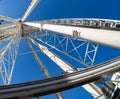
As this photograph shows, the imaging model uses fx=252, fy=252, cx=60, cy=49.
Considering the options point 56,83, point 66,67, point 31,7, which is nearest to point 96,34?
point 56,83

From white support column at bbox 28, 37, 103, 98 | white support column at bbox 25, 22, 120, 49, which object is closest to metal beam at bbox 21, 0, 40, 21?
white support column at bbox 28, 37, 103, 98

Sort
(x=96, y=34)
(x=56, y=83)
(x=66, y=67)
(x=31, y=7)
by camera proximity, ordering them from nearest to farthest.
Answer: (x=56, y=83), (x=96, y=34), (x=66, y=67), (x=31, y=7)

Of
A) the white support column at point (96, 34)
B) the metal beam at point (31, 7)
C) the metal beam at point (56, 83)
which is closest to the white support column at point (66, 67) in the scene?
the metal beam at point (31, 7)

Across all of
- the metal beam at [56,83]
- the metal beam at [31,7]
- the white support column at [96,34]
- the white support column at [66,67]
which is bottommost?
the white support column at [66,67]

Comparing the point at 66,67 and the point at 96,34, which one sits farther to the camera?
the point at 66,67

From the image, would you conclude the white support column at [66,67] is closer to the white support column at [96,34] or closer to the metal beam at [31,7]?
the metal beam at [31,7]

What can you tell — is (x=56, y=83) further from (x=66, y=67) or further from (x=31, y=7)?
(x=31, y=7)

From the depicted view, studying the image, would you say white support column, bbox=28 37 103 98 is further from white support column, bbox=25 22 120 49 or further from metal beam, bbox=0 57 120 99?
metal beam, bbox=0 57 120 99

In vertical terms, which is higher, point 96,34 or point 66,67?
point 96,34

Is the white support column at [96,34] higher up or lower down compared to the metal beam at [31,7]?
lower down

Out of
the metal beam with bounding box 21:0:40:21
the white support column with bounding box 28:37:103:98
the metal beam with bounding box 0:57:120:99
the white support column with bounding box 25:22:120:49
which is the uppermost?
the metal beam with bounding box 21:0:40:21

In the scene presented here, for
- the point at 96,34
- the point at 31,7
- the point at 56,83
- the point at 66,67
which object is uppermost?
the point at 31,7

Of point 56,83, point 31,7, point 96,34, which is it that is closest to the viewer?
point 56,83

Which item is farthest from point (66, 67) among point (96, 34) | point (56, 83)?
point (56, 83)
